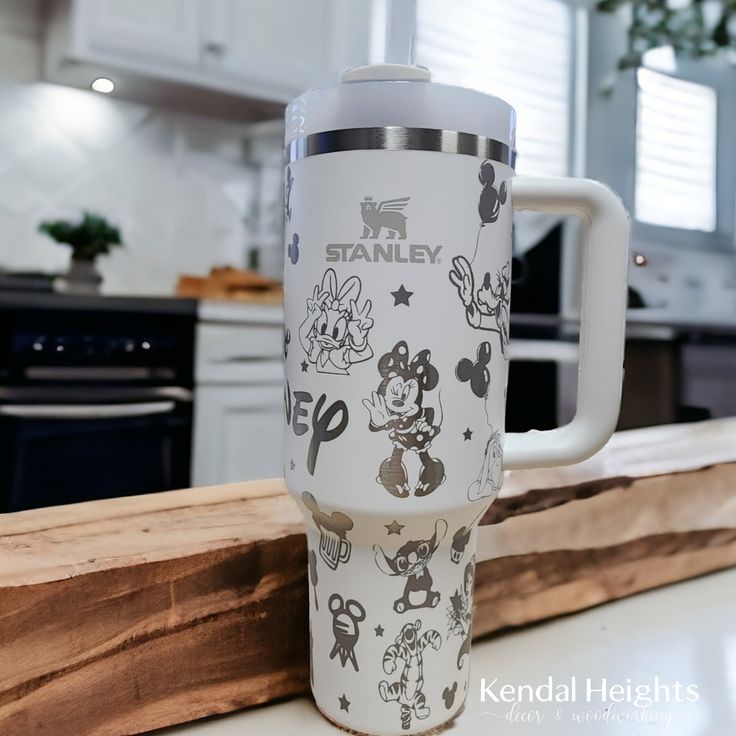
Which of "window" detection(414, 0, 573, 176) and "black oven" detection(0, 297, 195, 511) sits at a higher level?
"window" detection(414, 0, 573, 176)

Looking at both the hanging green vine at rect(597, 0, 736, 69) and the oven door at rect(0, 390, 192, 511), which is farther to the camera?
the hanging green vine at rect(597, 0, 736, 69)

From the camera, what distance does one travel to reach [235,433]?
1.84 m

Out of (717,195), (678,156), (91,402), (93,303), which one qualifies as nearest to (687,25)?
(678,156)

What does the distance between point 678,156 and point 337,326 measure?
258cm

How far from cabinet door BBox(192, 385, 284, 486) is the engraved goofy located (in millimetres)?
1449

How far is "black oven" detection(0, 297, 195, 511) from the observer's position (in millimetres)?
1502

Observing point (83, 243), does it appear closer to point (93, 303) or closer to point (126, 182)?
point (126, 182)

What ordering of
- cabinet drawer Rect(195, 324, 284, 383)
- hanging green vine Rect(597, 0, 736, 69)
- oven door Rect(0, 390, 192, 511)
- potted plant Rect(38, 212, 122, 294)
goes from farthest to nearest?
1. hanging green vine Rect(597, 0, 736, 69)
2. potted plant Rect(38, 212, 122, 294)
3. cabinet drawer Rect(195, 324, 284, 383)
4. oven door Rect(0, 390, 192, 511)

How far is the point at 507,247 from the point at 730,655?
0.25m

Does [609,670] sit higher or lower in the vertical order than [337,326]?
lower

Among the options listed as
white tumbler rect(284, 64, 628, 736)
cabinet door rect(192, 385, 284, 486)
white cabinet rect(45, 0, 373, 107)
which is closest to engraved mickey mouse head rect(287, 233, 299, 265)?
white tumbler rect(284, 64, 628, 736)

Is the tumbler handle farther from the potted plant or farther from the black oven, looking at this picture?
the potted plant

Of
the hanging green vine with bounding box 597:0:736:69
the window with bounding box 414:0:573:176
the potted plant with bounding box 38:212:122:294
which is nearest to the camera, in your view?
the potted plant with bounding box 38:212:122:294

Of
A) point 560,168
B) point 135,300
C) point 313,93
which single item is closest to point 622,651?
point 313,93
